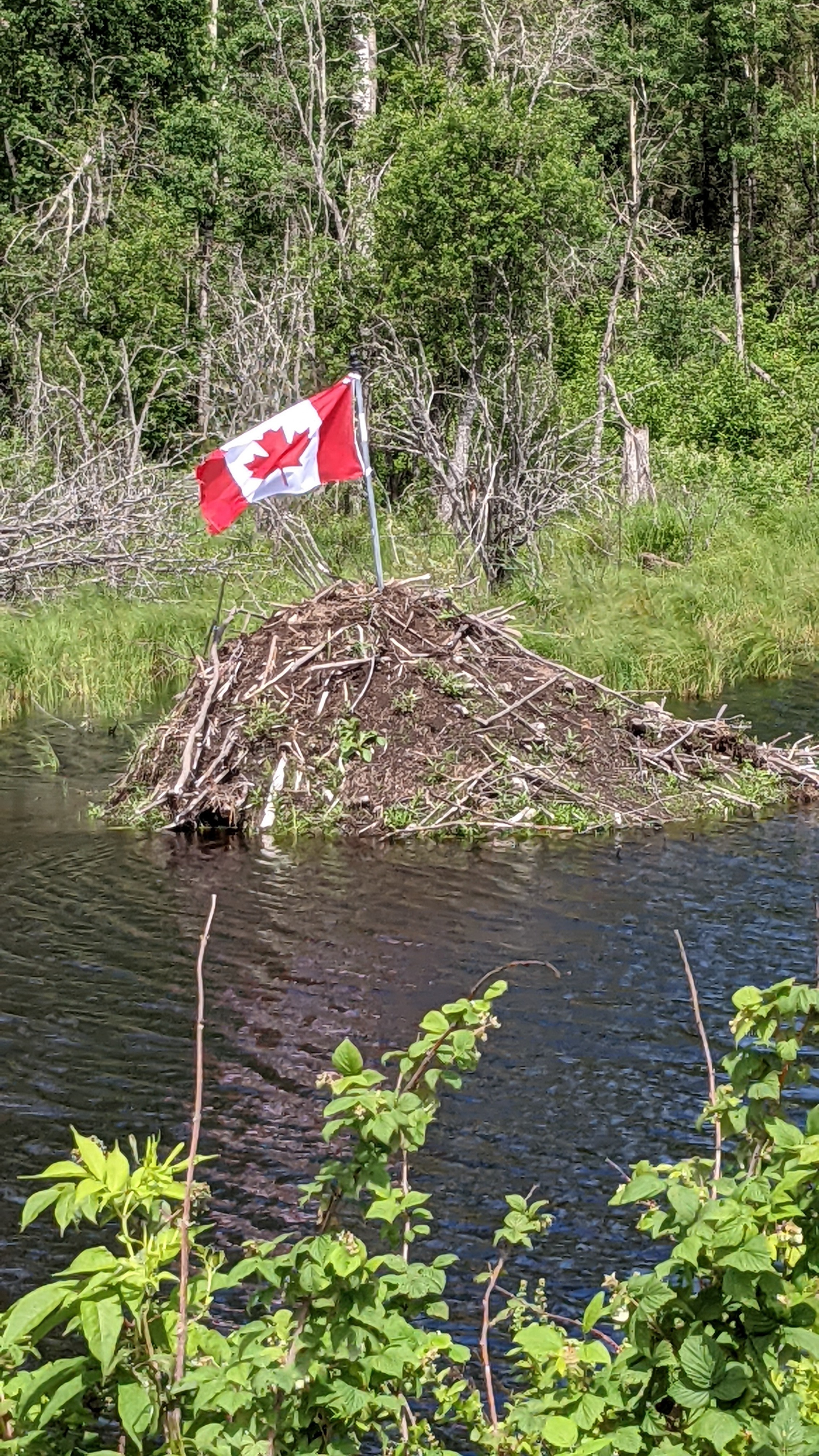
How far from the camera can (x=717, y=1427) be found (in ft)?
10.3

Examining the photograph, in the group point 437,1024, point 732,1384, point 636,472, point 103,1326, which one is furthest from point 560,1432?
point 636,472

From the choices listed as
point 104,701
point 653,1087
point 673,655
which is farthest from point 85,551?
point 653,1087

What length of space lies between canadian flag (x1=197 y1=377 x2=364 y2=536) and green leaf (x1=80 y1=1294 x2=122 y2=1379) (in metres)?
9.43

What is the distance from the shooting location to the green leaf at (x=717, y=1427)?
3145 mm

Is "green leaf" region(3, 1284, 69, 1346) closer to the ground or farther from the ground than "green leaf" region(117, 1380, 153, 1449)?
farther from the ground

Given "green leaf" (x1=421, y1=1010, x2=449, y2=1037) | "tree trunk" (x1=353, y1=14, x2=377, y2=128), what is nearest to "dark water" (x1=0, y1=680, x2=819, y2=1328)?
"green leaf" (x1=421, y1=1010, x2=449, y2=1037)

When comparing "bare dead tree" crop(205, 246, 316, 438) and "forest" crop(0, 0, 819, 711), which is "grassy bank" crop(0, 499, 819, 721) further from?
"bare dead tree" crop(205, 246, 316, 438)

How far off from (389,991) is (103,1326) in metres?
5.83

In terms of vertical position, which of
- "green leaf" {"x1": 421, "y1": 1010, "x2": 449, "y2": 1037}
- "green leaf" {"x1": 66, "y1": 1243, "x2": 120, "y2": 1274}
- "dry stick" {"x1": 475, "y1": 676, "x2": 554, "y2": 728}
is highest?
"green leaf" {"x1": 421, "y1": 1010, "x2": 449, "y2": 1037}

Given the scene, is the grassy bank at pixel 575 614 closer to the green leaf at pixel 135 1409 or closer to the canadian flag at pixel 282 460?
the canadian flag at pixel 282 460

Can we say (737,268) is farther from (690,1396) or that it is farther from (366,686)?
(690,1396)

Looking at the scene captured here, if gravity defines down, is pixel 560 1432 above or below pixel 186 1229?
Result: below

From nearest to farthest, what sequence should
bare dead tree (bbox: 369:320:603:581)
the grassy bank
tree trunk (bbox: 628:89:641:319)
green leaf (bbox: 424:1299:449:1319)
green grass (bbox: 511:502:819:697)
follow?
1. green leaf (bbox: 424:1299:449:1319)
2. green grass (bbox: 511:502:819:697)
3. the grassy bank
4. bare dead tree (bbox: 369:320:603:581)
5. tree trunk (bbox: 628:89:641:319)

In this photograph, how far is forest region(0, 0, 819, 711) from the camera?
59.8 ft
